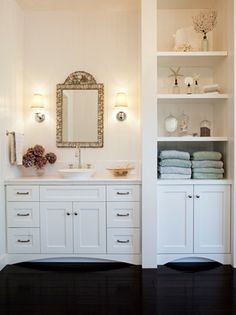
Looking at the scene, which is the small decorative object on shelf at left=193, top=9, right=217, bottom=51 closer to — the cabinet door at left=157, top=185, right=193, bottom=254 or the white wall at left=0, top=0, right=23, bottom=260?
the cabinet door at left=157, top=185, right=193, bottom=254

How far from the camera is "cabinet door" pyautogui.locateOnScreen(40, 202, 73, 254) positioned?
3082mm

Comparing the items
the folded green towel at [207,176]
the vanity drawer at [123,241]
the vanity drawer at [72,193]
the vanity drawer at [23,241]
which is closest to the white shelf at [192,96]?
the folded green towel at [207,176]

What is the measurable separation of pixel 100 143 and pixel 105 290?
5.40 ft

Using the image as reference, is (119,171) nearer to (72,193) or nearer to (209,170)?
(72,193)

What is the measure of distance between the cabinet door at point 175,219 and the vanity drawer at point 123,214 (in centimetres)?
24

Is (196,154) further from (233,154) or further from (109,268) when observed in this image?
(109,268)

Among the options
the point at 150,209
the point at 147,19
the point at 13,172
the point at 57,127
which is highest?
the point at 147,19

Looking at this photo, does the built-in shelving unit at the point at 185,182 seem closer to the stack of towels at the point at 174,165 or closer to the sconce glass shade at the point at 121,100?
the stack of towels at the point at 174,165

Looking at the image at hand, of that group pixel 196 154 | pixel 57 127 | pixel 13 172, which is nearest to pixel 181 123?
pixel 196 154

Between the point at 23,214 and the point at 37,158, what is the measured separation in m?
0.65

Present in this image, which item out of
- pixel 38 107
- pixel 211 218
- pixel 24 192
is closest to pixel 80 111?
pixel 38 107

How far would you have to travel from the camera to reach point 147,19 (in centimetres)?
297

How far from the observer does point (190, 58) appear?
10.4 feet

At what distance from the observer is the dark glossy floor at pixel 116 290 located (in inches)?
89.4
